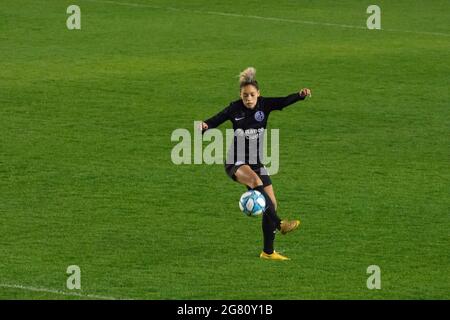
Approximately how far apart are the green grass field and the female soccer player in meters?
0.52

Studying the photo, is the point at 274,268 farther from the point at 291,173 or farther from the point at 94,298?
the point at 291,173

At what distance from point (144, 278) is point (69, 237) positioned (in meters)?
2.55

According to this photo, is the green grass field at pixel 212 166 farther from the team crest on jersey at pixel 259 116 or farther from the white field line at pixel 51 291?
the team crest on jersey at pixel 259 116

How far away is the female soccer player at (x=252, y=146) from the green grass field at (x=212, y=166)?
521 mm

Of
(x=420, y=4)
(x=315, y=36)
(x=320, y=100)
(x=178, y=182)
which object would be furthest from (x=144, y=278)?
(x=420, y=4)

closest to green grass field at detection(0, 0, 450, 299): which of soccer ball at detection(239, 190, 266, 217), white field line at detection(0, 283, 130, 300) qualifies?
white field line at detection(0, 283, 130, 300)

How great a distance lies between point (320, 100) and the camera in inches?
1133

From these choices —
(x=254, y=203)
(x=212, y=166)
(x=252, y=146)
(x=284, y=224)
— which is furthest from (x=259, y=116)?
(x=212, y=166)

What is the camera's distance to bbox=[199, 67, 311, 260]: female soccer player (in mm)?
16547

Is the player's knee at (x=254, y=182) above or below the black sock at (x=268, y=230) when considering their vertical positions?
above

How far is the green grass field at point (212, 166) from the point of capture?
53.5 ft

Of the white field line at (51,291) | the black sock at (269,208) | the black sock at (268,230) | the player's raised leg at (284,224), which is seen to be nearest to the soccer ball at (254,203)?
the black sock at (269,208)

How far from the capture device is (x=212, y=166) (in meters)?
23.3

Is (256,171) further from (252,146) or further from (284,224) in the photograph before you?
(284,224)
